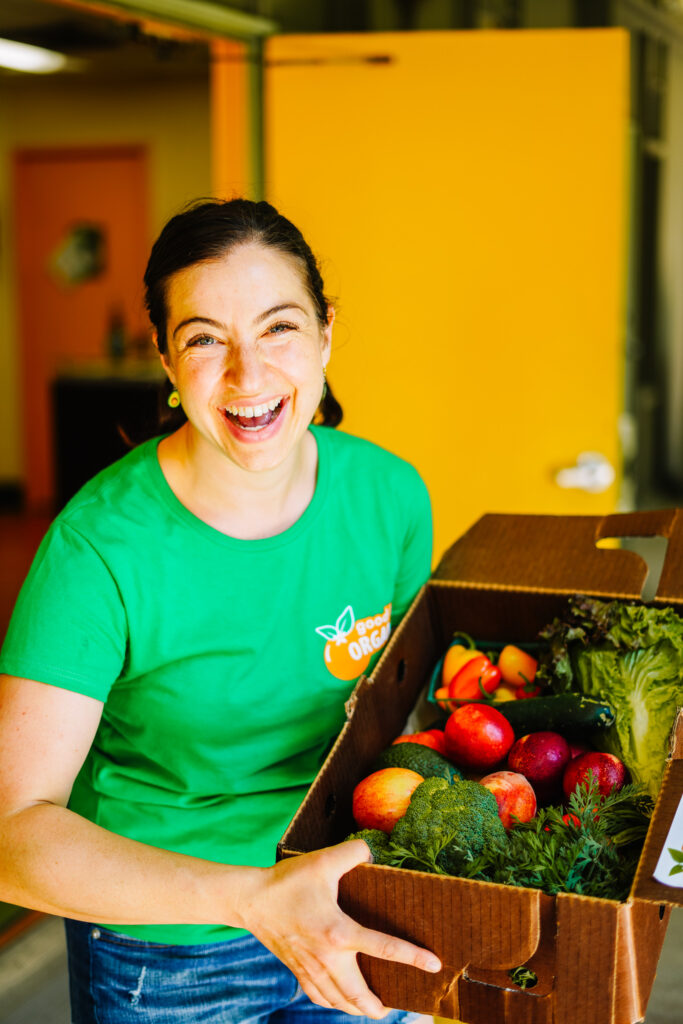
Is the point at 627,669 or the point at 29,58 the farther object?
the point at 29,58

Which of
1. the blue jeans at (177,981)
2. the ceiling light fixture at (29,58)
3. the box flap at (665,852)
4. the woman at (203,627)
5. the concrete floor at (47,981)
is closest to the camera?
the box flap at (665,852)

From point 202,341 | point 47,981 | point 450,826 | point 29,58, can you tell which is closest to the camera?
point 450,826

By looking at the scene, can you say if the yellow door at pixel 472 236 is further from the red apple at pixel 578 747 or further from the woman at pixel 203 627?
the red apple at pixel 578 747

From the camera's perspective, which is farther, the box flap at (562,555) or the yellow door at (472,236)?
the yellow door at (472,236)

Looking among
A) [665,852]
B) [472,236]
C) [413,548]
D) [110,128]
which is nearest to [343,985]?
[665,852]

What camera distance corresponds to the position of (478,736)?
51.4 inches

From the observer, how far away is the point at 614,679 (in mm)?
1355

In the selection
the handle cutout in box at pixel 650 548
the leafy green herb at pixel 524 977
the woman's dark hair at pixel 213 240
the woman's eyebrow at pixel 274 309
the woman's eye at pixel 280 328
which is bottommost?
the handle cutout in box at pixel 650 548

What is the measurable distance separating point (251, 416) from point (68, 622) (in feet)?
1.09

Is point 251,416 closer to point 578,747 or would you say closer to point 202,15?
point 578,747

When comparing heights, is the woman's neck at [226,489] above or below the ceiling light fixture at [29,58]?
below

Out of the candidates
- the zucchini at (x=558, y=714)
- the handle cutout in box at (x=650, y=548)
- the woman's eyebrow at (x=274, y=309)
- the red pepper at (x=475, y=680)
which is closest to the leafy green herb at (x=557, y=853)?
the zucchini at (x=558, y=714)

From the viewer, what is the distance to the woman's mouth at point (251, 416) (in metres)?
1.24

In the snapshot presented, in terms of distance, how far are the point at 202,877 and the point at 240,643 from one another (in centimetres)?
35
